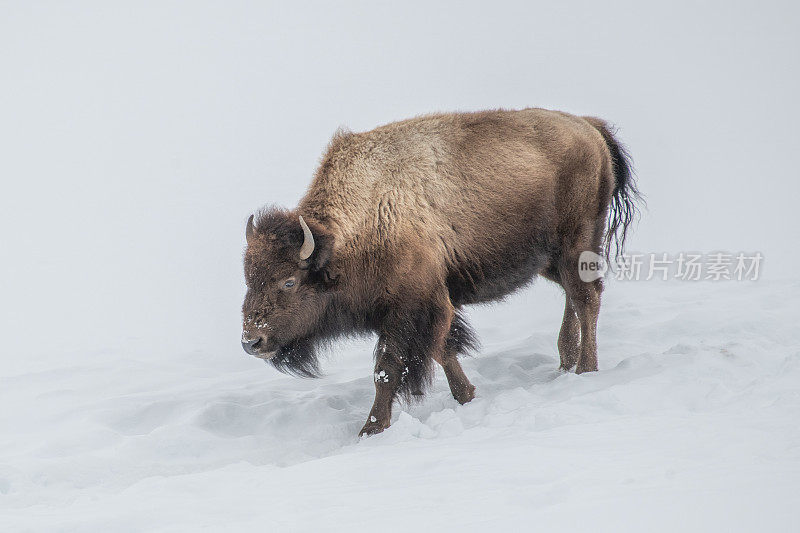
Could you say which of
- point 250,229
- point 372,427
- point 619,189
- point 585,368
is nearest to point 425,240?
point 250,229

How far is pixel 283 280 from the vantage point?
493 centimetres

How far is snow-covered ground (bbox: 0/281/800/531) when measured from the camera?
272 cm

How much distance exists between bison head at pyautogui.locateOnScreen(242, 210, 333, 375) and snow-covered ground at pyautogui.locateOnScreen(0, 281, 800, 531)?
643mm

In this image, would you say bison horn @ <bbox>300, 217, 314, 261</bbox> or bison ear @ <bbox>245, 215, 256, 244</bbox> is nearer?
bison horn @ <bbox>300, 217, 314, 261</bbox>

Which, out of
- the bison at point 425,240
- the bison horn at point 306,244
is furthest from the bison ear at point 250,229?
the bison horn at point 306,244

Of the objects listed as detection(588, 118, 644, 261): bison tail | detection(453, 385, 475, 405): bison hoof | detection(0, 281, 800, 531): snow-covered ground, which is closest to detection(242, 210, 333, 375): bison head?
detection(0, 281, 800, 531): snow-covered ground

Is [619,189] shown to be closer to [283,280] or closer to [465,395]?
[465,395]

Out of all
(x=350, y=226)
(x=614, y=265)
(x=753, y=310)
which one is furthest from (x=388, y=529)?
(x=753, y=310)

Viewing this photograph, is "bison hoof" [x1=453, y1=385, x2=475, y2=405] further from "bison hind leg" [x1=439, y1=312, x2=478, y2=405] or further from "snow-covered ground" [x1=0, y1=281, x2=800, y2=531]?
"snow-covered ground" [x1=0, y1=281, x2=800, y2=531]

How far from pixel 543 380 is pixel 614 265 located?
52.3 inches

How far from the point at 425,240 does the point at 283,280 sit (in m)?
0.94

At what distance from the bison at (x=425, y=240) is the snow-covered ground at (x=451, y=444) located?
473 mm

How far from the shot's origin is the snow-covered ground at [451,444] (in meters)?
2.72

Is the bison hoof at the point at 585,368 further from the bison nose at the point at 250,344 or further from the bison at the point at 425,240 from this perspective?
the bison nose at the point at 250,344
